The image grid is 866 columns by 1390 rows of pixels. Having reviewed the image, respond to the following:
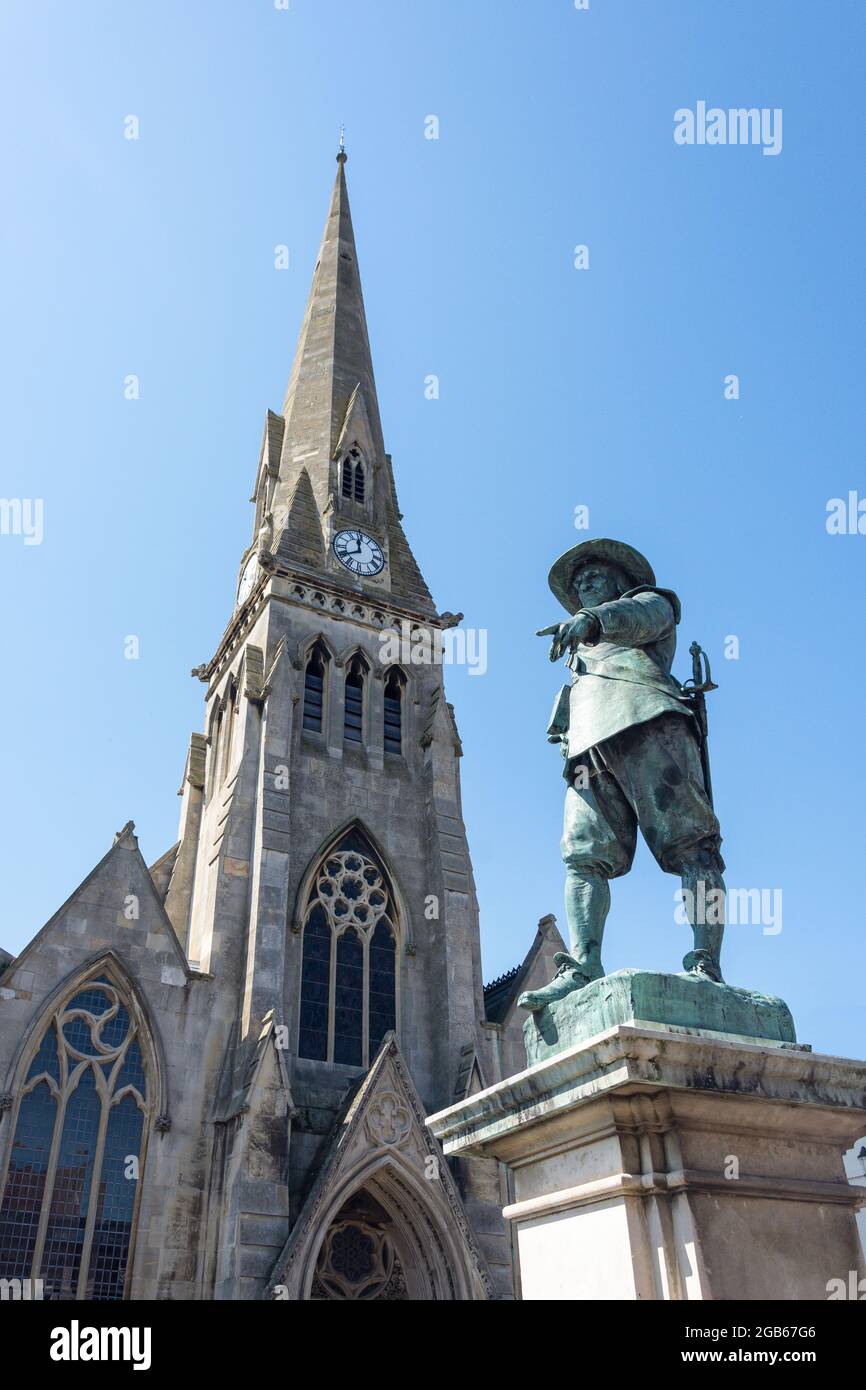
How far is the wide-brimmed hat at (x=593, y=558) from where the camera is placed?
675 centimetres

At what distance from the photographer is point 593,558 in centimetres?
683

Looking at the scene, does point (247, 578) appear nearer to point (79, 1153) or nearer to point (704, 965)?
point (79, 1153)

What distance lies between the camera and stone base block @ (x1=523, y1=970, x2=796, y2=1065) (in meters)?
4.89

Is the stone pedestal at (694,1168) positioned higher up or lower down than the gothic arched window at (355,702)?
lower down

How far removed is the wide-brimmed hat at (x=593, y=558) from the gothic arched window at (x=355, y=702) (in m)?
20.6

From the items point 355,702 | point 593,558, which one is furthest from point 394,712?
point 593,558

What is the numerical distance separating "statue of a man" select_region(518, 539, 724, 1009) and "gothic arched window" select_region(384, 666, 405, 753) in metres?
21.5

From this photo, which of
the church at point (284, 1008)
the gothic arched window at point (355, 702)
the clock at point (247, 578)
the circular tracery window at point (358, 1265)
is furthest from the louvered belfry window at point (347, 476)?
the circular tracery window at point (358, 1265)

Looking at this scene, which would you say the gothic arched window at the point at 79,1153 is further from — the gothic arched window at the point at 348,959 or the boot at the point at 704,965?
the boot at the point at 704,965

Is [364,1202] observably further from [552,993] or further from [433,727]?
[552,993]

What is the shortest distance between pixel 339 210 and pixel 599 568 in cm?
4086

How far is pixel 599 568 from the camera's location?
6766 millimetres

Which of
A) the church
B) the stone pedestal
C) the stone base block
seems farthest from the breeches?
the church
